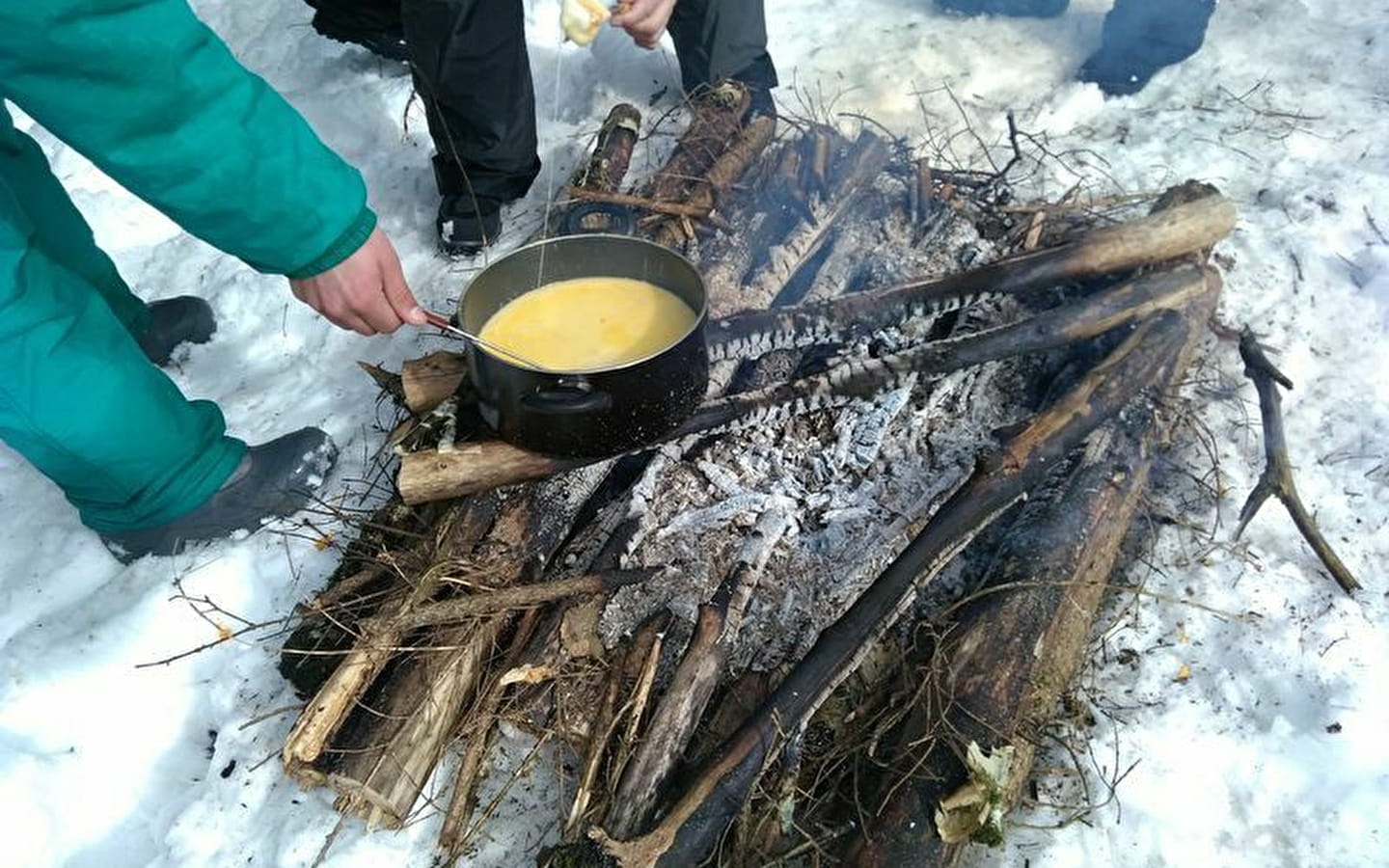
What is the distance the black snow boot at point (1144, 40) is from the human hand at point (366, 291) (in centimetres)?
392

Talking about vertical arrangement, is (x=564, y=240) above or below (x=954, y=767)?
above

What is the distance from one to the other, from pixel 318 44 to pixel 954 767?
16.4ft

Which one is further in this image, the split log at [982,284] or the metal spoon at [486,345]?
the split log at [982,284]

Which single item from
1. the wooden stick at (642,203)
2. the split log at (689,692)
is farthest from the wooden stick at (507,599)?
the wooden stick at (642,203)

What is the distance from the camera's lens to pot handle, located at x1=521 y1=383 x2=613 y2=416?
2.06 m

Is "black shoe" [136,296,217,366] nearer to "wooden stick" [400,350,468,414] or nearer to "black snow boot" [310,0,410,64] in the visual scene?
"wooden stick" [400,350,468,414]

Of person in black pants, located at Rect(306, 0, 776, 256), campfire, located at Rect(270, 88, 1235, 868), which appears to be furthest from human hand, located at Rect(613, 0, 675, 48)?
campfire, located at Rect(270, 88, 1235, 868)

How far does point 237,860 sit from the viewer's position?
7.04 ft

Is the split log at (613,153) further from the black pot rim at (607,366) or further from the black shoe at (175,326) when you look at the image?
the black shoe at (175,326)

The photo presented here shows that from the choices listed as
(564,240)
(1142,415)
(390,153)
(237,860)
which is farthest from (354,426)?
(1142,415)

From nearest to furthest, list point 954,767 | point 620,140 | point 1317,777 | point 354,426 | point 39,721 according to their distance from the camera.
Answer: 1. point 954,767
2. point 1317,777
3. point 39,721
4. point 354,426
5. point 620,140

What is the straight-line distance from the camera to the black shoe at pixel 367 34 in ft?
14.9

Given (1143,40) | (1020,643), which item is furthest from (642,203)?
(1143,40)

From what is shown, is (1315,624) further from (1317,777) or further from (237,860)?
(237,860)
